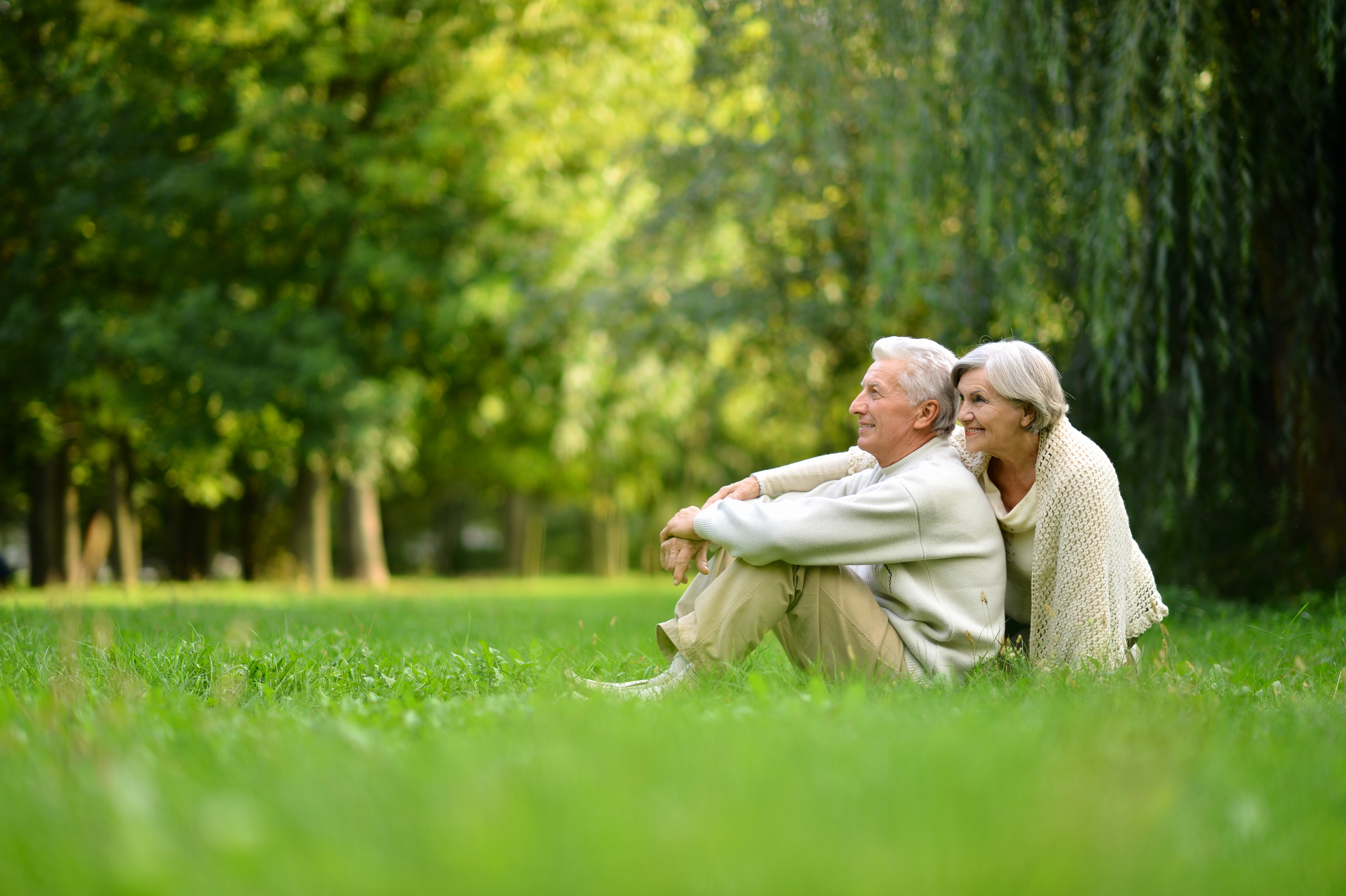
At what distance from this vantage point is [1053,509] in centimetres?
386

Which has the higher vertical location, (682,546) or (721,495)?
(721,495)

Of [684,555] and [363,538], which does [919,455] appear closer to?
[684,555]

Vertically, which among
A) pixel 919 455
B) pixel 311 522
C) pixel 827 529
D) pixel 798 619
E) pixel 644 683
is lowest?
pixel 644 683

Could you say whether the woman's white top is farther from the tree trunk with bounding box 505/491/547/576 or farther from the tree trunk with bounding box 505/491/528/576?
the tree trunk with bounding box 505/491/528/576

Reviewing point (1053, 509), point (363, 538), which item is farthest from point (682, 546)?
point (363, 538)

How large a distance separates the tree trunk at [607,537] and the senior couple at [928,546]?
19402 millimetres

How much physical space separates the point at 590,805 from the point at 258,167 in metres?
13.4

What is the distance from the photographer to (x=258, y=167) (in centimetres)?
1377

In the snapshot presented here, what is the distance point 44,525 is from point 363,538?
14.7 feet

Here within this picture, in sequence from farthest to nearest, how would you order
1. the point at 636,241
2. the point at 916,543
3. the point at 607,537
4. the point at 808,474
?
the point at 607,537
the point at 636,241
the point at 808,474
the point at 916,543

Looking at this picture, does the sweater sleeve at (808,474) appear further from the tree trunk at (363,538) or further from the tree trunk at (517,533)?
the tree trunk at (517,533)

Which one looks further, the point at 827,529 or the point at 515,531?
the point at 515,531

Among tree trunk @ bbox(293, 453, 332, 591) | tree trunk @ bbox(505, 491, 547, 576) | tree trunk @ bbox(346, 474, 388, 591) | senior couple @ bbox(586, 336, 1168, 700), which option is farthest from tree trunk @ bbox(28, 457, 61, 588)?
senior couple @ bbox(586, 336, 1168, 700)

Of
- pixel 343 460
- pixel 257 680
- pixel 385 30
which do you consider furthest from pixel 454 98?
pixel 257 680
